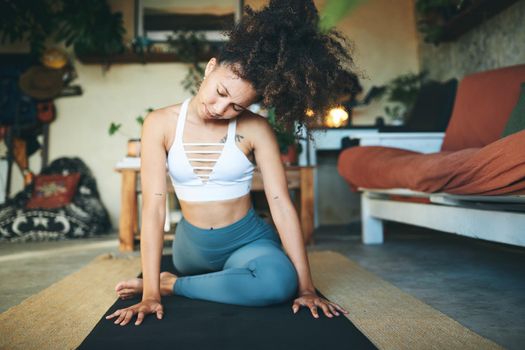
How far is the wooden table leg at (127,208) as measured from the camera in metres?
2.93

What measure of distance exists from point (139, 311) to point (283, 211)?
49 cm

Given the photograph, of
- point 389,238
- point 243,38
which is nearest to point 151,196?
point 243,38

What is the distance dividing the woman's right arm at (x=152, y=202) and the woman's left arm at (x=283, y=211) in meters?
0.29

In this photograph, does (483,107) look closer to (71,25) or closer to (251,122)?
(251,122)

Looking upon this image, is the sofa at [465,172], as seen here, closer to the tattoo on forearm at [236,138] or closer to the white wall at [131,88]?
the tattoo on forearm at [236,138]

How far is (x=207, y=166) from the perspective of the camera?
1513 millimetres

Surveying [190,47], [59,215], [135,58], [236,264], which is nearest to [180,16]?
[190,47]

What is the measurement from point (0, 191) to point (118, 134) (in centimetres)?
113

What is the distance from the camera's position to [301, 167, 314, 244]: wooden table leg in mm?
3037

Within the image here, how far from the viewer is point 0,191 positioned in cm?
447

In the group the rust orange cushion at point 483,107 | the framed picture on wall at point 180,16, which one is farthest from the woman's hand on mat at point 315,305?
the framed picture on wall at point 180,16

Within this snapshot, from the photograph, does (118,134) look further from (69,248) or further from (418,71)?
(418,71)

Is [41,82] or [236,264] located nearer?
[236,264]

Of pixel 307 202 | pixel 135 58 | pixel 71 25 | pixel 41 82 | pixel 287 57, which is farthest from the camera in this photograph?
pixel 135 58
